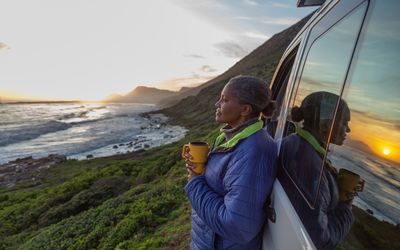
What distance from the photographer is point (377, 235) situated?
37.9 inches

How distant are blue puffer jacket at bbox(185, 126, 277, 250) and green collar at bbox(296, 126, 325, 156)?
0.20m

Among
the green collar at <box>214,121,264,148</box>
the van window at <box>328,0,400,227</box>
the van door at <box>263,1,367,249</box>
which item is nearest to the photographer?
the van window at <box>328,0,400,227</box>

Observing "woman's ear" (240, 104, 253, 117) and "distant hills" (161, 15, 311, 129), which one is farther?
"distant hills" (161, 15, 311, 129)

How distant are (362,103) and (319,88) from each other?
55cm

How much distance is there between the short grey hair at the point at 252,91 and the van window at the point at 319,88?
0.76ft

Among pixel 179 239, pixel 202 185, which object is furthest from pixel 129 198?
pixel 202 185

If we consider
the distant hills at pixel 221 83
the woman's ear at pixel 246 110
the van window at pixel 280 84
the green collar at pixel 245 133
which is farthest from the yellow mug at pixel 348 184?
the distant hills at pixel 221 83

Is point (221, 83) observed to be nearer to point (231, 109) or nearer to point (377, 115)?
point (231, 109)

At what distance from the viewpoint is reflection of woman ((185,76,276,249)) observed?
1775 millimetres

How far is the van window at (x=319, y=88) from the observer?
53.0 inches

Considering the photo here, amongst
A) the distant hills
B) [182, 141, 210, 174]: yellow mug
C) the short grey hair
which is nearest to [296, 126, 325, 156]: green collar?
the short grey hair

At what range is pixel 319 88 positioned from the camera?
167 cm

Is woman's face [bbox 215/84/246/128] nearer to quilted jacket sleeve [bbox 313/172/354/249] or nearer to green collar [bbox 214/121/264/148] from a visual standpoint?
green collar [bbox 214/121/264/148]

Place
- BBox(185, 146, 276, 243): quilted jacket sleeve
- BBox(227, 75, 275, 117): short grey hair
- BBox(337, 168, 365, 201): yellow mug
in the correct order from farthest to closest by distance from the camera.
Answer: BBox(227, 75, 275, 117): short grey hair < BBox(185, 146, 276, 243): quilted jacket sleeve < BBox(337, 168, 365, 201): yellow mug
